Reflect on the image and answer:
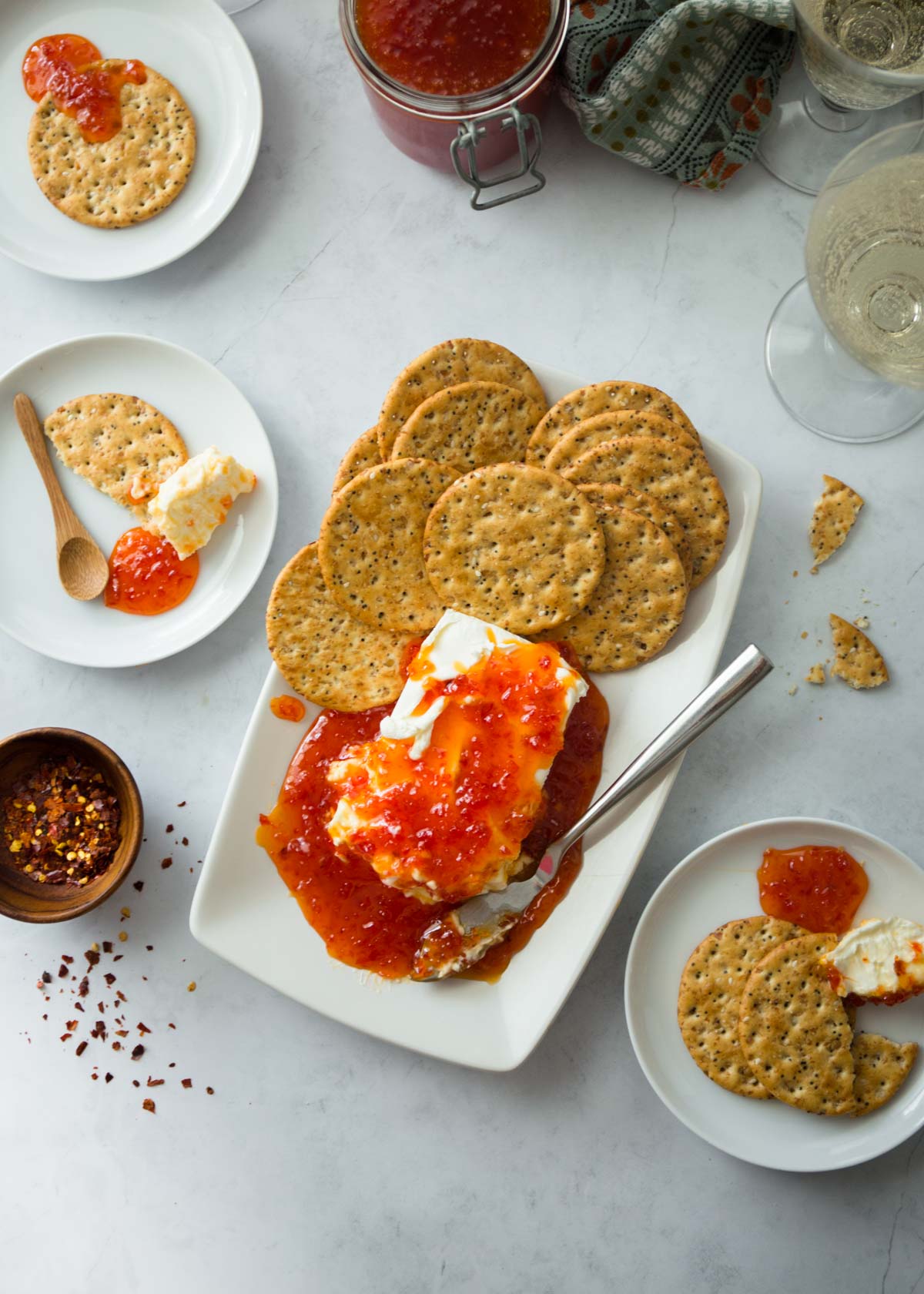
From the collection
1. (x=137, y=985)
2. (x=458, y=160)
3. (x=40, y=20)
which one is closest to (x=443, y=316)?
(x=458, y=160)

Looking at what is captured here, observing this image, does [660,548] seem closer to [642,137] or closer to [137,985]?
[642,137]

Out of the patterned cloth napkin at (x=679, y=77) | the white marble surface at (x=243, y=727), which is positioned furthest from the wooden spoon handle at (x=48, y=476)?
the patterned cloth napkin at (x=679, y=77)

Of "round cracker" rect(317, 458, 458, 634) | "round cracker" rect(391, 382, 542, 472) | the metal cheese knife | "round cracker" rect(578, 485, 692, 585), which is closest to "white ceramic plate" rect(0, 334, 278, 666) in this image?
"round cracker" rect(317, 458, 458, 634)

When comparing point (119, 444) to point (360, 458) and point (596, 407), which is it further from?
point (596, 407)

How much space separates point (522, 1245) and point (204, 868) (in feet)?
4.15

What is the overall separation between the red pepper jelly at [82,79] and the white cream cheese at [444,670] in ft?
5.25

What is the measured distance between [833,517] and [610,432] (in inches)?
A: 25.4

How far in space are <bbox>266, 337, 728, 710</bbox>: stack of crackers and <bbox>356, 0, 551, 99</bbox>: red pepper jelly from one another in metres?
0.56

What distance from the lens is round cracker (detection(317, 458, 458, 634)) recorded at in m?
2.40

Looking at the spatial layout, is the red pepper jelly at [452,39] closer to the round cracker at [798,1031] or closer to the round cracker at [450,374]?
the round cracker at [450,374]

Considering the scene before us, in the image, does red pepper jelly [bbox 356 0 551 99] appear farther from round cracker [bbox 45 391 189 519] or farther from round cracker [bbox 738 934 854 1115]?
round cracker [bbox 738 934 854 1115]

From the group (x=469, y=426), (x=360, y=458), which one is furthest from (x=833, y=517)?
(x=360, y=458)

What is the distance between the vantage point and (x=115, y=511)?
2723 millimetres

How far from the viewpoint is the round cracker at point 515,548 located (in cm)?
237
